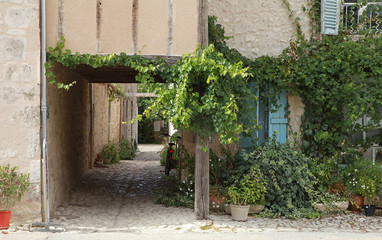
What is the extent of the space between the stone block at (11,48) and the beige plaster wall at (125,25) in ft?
1.21

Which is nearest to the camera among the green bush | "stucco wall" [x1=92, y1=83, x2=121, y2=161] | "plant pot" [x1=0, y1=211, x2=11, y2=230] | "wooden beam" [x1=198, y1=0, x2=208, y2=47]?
"plant pot" [x1=0, y1=211, x2=11, y2=230]

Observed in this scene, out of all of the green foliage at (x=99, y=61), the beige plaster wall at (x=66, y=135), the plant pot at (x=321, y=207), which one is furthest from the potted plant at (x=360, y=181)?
the beige plaster wall at (x=66, y=135)

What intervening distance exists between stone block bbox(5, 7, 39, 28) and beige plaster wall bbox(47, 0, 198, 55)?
223 mm

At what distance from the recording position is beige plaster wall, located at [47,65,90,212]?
621 cm

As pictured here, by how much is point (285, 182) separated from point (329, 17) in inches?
120

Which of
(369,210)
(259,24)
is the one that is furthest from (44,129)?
(369,210)

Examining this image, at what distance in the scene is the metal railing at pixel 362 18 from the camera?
24.1ft

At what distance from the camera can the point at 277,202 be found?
659 cm

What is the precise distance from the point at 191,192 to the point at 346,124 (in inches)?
114

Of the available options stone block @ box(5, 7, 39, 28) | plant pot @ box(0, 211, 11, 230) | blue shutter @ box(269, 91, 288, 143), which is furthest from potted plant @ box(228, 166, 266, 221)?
stone block @ box(5, 7, 39, 28)

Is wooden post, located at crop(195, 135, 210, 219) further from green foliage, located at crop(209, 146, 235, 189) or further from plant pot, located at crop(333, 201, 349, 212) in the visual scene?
plant pot, located at crop(333, 201, 349, 212)

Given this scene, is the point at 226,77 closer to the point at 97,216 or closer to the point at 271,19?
the point at 271,19

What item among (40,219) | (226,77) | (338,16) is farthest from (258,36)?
(40,219)

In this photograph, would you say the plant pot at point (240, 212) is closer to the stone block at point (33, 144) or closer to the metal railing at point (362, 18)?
the stone block at point (33, 144)
